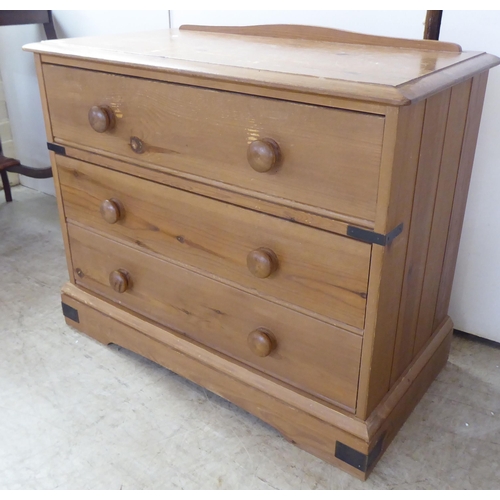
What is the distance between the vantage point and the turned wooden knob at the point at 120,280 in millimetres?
1300

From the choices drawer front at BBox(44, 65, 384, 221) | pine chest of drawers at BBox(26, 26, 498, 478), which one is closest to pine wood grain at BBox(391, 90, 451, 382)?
pine chest of drawers at BBox(26, 26, 498, 478)

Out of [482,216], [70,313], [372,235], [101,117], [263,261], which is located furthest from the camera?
Answer: [70,313]

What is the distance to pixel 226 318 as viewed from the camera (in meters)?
1.15

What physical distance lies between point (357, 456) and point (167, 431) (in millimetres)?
406

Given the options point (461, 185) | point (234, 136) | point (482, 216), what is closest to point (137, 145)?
point (234, 136)

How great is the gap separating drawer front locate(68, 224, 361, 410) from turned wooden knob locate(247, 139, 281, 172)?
283mm

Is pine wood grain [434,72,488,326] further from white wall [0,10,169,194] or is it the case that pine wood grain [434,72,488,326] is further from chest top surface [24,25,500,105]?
white wall [0,10,169,194]

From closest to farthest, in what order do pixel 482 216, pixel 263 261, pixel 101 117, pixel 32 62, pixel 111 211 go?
1. pixel 263 261
2. pixel 101 117
3. pixel 111 211
4. pixel 482 216
5. pixel 32 62

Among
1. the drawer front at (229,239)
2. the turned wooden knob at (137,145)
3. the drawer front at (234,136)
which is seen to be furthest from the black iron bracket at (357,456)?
the turned wooden knob at (137,145)

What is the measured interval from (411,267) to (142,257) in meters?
0.59

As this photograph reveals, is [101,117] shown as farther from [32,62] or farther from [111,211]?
[32,62]

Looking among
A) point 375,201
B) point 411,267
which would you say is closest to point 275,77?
point 375,201

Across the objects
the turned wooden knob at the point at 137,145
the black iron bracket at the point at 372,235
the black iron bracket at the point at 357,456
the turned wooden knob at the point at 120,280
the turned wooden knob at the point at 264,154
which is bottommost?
the black iron bracket at the point at 357,456

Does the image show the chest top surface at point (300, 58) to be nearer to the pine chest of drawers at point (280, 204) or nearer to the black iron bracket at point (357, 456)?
the pine chest of drawers at point (280, 204)
